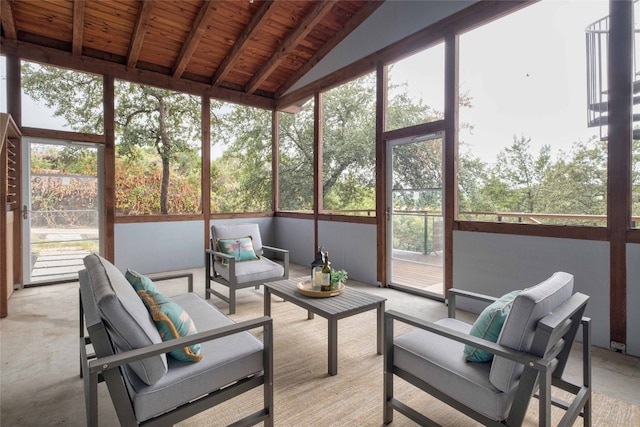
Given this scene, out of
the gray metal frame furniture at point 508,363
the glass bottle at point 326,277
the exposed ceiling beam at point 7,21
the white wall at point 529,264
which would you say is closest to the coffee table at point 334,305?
the glass bottle at point 326,277

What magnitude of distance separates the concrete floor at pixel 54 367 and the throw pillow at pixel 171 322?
764 mm

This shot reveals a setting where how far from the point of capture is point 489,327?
151 centimetres

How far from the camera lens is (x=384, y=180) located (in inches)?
177

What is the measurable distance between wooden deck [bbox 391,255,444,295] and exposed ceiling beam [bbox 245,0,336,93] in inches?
134

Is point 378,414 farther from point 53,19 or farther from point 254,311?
point 53,19

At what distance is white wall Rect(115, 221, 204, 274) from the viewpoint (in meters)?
5.15

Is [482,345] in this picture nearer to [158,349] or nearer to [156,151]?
[158,349]

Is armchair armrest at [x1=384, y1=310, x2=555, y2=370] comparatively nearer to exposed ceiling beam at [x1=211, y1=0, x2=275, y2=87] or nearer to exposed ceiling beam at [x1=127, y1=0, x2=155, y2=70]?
exposed ceiling beam at [x1=211, y1=0, x2=275, y2=87]

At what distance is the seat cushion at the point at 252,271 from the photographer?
11.8 ft

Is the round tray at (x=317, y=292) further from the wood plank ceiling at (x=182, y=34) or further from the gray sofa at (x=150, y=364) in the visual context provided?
the wood plank ceiling at (x=182, y=34)

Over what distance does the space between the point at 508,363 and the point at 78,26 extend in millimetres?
5604

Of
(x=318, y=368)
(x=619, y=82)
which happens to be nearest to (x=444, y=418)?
(x=318, y=368)

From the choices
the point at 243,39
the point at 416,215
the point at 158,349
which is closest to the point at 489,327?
the point at 158,349

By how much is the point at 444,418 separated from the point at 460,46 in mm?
3650
